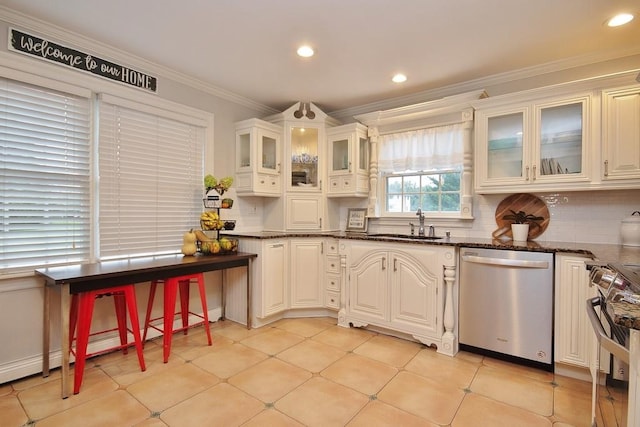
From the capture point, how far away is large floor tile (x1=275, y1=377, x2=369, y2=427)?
1830mm

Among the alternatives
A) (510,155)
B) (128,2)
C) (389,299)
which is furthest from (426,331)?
(128,2)

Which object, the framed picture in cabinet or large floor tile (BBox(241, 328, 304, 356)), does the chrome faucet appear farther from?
large floor tile (BBox(241, 328, 304, 356))

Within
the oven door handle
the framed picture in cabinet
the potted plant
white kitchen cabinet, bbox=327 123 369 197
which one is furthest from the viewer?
the framed picture in cabinet

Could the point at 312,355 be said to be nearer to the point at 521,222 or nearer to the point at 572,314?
the point at 572,314

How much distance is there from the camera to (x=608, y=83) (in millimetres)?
2406

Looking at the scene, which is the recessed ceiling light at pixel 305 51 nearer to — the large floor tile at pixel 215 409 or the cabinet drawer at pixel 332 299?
the cabinet drawer at pixel 332 299

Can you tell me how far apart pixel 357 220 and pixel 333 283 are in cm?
85

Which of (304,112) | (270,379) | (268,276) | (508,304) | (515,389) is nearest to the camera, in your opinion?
(515,389)

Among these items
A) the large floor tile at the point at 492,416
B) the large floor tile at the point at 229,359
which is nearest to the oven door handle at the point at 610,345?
the large floor tile at the point at 492,416

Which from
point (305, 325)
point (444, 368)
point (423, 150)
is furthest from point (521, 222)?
point (305, 325)

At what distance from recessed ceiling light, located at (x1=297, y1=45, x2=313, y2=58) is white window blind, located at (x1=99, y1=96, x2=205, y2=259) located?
52.5 inches

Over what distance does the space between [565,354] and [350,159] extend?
8.47ft

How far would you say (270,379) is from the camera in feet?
7.41

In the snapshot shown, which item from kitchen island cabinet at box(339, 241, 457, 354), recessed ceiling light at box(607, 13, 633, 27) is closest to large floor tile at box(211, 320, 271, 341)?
kitchen island cabinet at box(339, 241, 457, 354)
